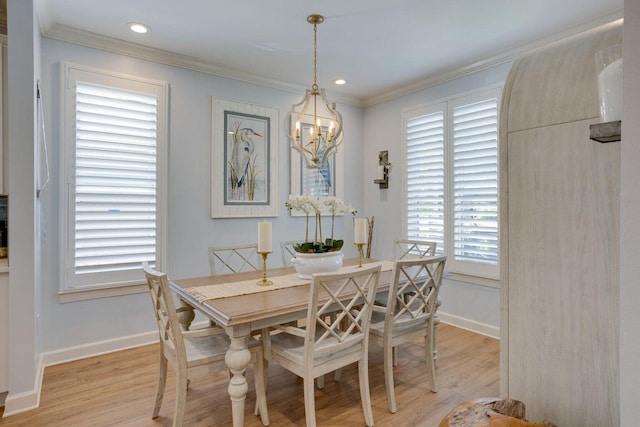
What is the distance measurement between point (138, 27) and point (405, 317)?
311 cm

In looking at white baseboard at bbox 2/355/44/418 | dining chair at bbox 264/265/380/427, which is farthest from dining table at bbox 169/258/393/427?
white baseboard at bbox 2/355/44/418

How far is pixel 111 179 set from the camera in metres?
3.27

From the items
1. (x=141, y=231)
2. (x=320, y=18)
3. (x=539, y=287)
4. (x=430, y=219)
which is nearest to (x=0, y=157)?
(x=141, y=231)

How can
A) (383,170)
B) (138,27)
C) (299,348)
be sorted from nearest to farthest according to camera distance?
(299,348), (138,27), (383,170)

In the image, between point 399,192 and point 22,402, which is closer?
point 22,402

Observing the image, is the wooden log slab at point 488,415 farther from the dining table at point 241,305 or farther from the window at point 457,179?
the window at point 457,179

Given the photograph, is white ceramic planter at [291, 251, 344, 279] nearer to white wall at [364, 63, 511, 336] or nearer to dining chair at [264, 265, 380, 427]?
dining chair at [264, 265, 380, 427]

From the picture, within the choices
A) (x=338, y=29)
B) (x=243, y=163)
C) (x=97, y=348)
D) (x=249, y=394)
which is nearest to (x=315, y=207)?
(x=249, y=394)

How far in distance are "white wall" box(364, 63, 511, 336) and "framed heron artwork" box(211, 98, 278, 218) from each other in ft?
4.70

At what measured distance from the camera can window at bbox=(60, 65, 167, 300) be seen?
311cm

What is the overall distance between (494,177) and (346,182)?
76.8 inches

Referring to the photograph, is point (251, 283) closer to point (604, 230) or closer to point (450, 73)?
point (604, 230)

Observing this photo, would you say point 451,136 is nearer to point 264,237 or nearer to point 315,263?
point 315,263

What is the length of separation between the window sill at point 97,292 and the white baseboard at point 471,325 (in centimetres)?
318
